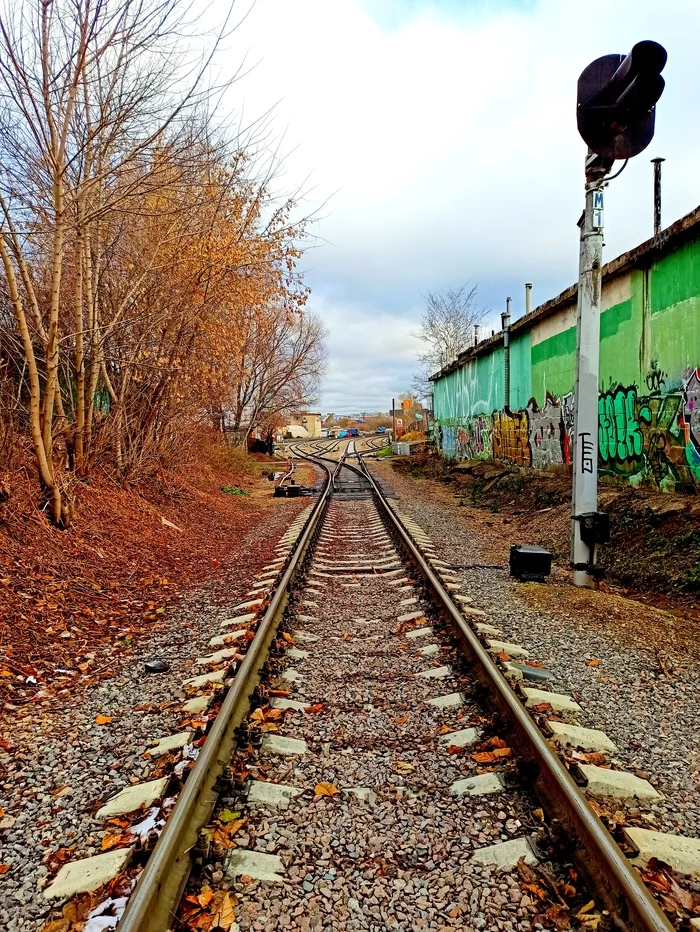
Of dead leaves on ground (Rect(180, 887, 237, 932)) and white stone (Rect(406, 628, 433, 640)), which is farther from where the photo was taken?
white stone (Rect(406, 628, 433, 640))

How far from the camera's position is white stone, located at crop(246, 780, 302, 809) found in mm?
2768

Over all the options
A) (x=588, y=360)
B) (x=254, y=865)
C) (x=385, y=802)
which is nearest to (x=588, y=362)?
(x=588, y=360)

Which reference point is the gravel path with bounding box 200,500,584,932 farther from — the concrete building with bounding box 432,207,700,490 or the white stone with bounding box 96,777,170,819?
the concrete building with bounding box 432,207,700,490

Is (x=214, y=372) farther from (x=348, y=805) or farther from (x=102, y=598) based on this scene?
(x=348, y=805)

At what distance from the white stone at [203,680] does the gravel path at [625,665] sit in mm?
2335

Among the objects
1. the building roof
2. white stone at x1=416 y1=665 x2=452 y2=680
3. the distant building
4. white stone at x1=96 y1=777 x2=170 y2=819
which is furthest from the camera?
the distant building

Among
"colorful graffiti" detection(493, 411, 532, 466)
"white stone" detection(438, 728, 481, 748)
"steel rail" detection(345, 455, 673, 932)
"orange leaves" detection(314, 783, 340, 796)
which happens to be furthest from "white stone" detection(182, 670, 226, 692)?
"colorful graffiti" detection(493, 411, 532, 466)

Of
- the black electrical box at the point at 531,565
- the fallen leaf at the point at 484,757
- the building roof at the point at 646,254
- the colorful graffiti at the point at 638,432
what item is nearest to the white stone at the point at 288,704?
the fallen leaf at the point at 484,757

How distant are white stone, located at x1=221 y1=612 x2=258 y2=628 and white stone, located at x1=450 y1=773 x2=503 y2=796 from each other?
2777 mm

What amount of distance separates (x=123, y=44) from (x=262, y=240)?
16.3 ft

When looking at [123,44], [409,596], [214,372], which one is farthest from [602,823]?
[214,372]

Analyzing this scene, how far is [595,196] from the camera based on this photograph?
6168mm

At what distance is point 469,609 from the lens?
5.57m

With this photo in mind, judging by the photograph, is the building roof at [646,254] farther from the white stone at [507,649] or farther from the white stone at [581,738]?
the white stone at [581,738]
